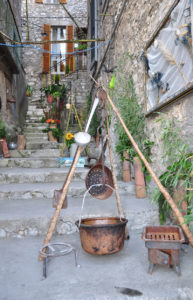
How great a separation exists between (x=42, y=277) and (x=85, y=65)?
415 inches

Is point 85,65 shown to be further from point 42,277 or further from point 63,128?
point 42,277

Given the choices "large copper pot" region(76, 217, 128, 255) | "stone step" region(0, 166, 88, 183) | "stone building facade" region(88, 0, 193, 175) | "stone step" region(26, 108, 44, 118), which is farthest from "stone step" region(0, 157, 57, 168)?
"stone step" region(26, 108, 44, 118)

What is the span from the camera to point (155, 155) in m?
3.03

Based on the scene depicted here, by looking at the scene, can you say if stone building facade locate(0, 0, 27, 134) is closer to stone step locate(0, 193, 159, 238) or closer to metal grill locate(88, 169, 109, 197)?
stone step locate(0, 193, 159, 238)

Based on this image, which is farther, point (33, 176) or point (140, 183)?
point (33, 176)

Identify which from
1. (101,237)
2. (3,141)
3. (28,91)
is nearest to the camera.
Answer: (101,237)

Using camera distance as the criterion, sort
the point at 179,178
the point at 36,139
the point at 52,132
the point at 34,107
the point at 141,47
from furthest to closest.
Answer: the point at 34,107
the point at 36,139
the point at 52,132
the point at 141,47
the point at 179,178

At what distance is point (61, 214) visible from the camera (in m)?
2.45

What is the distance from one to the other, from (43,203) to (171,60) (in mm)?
2109

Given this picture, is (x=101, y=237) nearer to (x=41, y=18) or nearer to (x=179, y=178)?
(x=179, y=178)

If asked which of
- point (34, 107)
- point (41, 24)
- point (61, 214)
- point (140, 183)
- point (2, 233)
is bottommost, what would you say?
point (2, 233)

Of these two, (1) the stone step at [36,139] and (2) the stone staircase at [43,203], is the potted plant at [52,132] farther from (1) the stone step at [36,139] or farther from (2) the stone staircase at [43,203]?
(2) the stone staircase at [43,203]

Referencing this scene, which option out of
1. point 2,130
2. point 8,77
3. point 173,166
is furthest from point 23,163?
point 8,77

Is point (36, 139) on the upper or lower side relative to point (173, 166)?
upper
